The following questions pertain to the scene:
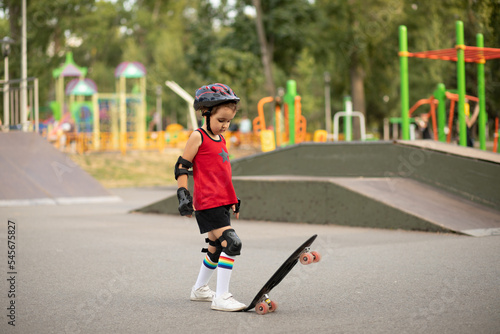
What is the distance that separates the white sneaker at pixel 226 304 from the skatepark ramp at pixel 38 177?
1091cm

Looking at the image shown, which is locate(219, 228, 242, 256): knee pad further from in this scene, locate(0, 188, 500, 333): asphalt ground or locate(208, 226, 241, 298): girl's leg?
locate(0, 188, 500, 333): asphalt ground

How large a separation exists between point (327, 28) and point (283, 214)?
2503 cm

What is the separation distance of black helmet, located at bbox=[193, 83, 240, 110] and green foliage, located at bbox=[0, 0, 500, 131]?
40.0 ft

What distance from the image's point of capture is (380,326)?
13.9 ft

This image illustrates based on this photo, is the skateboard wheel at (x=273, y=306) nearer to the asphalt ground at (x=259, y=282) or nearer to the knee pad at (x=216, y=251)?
the asphalt ground at (x=259, y=282)

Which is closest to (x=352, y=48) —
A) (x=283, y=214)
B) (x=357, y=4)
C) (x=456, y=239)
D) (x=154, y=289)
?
(x=357, y=4)

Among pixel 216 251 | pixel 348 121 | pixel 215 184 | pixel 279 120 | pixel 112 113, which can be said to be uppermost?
pixel 112 113

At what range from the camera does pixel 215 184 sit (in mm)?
4961

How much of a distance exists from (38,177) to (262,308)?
12.2m

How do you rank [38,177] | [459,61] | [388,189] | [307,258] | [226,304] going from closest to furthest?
[307,258], [226,304], [388,189], [459,61], [38,177]

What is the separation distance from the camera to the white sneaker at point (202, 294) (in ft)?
16.9

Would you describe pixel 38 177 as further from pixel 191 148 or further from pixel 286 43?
pixel 286 43

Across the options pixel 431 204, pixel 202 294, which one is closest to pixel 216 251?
pixel 202 294

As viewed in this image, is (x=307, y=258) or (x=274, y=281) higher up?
(x=307, y=258)
